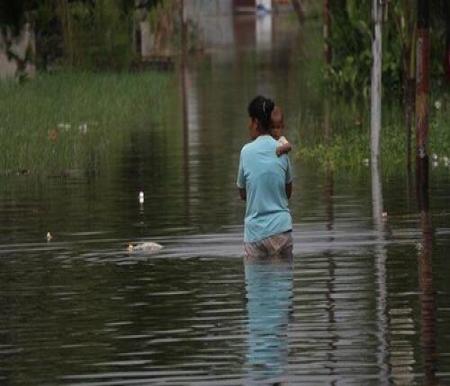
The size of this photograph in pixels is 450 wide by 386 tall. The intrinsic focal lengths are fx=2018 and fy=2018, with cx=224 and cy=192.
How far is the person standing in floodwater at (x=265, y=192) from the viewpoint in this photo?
50.7ft

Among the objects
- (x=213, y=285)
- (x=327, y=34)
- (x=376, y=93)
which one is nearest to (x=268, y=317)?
(x=213, y=285)

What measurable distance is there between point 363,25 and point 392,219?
2166cm

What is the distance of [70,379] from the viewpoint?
36.1ft

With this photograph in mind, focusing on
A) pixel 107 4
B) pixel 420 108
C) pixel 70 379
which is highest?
pixel 107 4

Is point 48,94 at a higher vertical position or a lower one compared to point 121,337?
higher

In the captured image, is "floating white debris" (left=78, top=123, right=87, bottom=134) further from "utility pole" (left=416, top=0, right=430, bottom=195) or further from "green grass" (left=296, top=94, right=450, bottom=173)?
"utility pole" (left=416, top=0, right=430, bottom=195)

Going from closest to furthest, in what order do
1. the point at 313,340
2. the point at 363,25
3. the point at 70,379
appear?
the point at 70,379 < the point at 313,340 < the point at 363,25

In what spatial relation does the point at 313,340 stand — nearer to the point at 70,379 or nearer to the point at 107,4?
the point at 70,379

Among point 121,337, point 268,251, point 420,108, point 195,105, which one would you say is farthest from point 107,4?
point 121,337

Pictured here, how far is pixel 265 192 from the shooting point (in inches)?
610

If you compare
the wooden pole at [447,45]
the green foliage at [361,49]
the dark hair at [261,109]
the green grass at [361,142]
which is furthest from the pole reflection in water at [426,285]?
the green foliage at [361,49]

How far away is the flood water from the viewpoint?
37.0 feet

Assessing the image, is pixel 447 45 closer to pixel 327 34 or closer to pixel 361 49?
pixel 361 49

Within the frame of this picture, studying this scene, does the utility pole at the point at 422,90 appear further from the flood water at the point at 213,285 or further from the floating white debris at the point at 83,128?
the floating white debris at the point at 83,128
